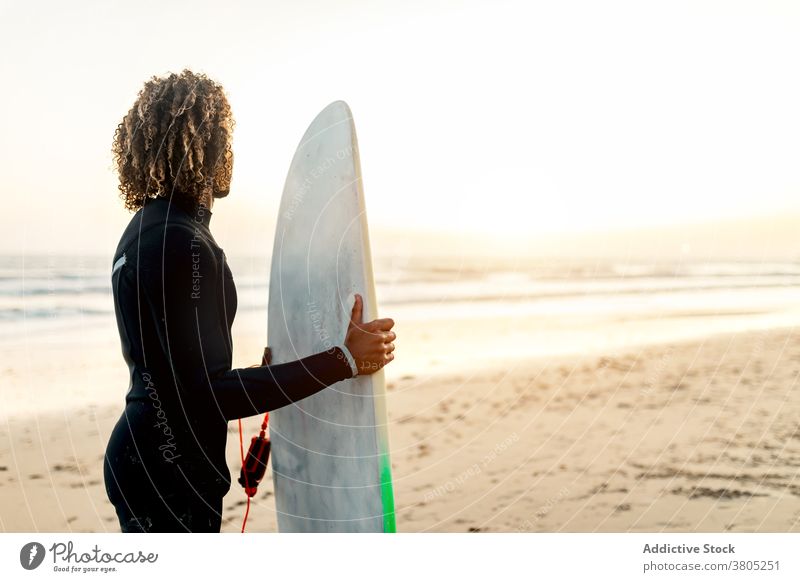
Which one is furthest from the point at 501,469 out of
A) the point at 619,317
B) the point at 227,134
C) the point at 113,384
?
the point at 619,317

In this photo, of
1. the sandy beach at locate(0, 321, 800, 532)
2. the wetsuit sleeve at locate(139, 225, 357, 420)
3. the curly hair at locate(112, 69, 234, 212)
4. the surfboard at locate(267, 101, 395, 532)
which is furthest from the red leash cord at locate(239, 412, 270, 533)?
the sandy beach at locate(0, 321, 800, 532)

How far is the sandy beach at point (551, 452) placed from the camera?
2.78 m

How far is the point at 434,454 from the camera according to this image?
3.53 m

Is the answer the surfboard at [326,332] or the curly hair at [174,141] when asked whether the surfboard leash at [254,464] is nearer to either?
the surfboard at [326,332]

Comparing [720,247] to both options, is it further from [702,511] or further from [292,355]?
[292,355]

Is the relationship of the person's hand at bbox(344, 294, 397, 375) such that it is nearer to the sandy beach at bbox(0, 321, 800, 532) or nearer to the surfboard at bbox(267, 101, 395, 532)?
the surfboard at bbox(267, 101, 395, 532)

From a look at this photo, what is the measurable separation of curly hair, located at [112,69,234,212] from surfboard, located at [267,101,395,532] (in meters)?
0.35

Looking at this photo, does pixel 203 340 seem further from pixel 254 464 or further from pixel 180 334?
pixel 254 464

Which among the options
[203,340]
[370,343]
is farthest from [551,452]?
[203,340]

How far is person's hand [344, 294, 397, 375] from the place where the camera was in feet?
4.99

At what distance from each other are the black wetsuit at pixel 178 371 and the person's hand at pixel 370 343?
0.04 m

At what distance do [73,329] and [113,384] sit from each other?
0.93m
